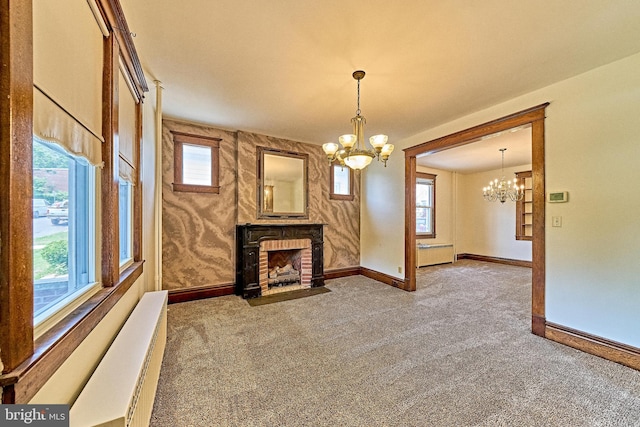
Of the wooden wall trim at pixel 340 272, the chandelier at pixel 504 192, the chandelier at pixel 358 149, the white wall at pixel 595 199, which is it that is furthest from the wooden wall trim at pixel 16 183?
the chandelier at pixel 504 192

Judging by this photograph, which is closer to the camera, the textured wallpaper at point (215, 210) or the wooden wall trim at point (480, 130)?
the wooden wall trim at point (480, 130)

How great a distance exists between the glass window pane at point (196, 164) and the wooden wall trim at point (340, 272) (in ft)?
9.41

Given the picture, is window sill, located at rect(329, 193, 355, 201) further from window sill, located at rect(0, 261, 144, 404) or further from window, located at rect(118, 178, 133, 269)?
window sill, located at rect(0, 261, 144, 404)

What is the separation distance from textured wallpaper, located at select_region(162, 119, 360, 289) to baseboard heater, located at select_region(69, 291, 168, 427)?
208 centimetres

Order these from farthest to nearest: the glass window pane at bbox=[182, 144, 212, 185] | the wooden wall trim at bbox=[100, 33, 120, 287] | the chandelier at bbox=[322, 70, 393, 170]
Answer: the glass window pane at bbox=[182, 144, 212, 185] → the chandelier at bbox=[322, 70, 393, 170] → the wooden wall trim at bbox=[100, 33, 120, 287]

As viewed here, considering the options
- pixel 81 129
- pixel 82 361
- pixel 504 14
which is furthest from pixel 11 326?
pixel 504 14

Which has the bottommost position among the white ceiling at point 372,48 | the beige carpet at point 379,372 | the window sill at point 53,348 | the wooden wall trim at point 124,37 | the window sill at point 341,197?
the beige carpet at point 379,372

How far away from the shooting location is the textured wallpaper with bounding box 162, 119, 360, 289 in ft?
12.2

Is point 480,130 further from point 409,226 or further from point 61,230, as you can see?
point 61,230

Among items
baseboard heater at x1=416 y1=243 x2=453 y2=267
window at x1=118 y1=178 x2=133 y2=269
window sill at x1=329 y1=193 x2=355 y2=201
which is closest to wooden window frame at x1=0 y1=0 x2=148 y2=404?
window at x1=118 y1=178 x2=133 y2=269

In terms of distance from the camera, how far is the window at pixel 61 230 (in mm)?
1010

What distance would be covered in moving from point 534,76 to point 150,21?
137 inches

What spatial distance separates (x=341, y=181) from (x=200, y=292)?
3427 mm

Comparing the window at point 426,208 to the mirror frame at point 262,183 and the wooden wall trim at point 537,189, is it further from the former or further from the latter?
the wooden wall trim at point 537,189
